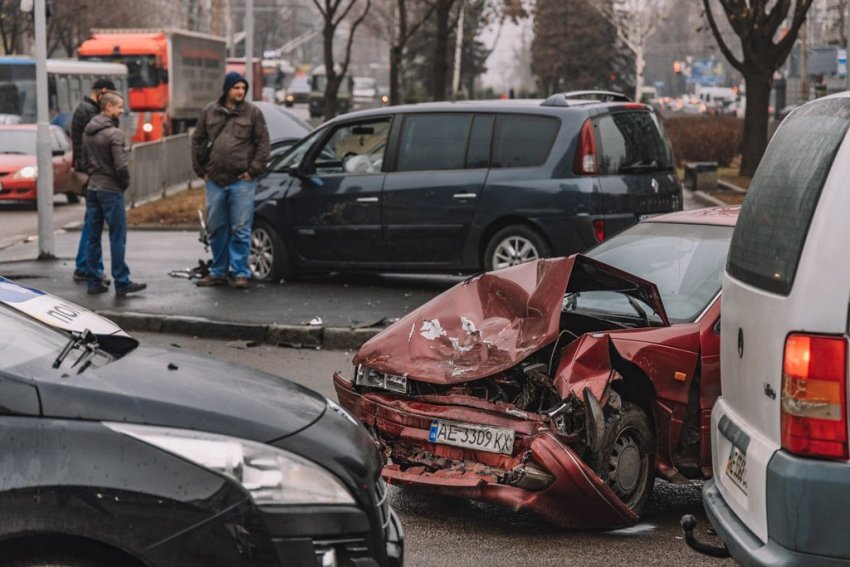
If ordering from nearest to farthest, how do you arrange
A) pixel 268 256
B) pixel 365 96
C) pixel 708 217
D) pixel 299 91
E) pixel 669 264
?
pixel 669 264, pixel 708 217, pixel 268 256, pixel 365 96, pixel 299 91

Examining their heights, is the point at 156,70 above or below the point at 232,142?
above

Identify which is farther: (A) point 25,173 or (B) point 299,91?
(B) point 299,91

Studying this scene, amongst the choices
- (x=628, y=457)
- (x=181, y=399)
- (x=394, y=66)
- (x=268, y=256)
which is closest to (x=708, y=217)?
(x=628, y=457)

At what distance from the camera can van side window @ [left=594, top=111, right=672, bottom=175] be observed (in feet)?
39.6

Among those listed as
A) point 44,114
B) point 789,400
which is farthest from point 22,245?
point 789,400

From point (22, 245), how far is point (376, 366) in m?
12.9

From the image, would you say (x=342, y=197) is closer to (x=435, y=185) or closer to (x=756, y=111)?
(x=435, y=185)

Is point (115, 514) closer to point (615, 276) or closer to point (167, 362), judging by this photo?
point (167, 362)

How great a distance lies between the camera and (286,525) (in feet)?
12.1

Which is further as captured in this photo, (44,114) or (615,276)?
(44,114)

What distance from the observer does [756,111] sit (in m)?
26.8

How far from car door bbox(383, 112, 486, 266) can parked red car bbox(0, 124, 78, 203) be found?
11.5 meters

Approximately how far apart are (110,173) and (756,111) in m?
17.5

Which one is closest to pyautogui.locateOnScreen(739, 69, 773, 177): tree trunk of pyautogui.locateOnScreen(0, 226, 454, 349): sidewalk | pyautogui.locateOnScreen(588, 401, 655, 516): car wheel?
pyautogui.locateOnScreen(0, 226, 454, 349): sidewalk
